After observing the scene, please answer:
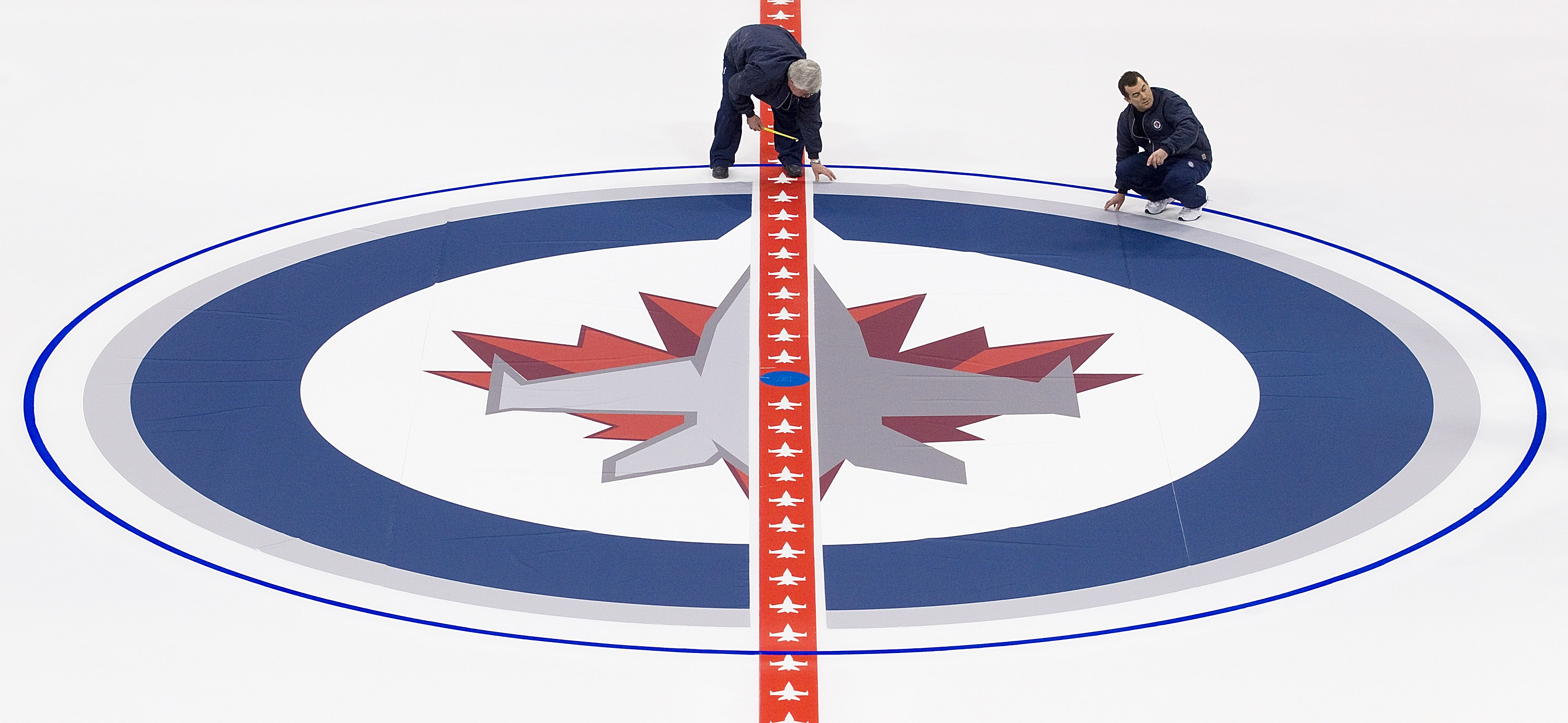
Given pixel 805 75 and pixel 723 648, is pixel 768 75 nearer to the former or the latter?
pixel 805 75

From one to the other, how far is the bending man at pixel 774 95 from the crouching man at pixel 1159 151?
4.56 ft

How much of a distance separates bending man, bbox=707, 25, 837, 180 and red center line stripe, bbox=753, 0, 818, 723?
0.18m

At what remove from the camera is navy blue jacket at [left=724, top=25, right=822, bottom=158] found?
6449 millimetres

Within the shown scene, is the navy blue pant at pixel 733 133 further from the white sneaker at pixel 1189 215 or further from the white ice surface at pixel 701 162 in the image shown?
the white sneaker at pixel 1189 215

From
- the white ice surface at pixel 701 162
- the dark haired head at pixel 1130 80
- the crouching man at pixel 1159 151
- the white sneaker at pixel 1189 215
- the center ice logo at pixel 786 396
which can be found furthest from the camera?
the white sneaker at pixel 1189 215

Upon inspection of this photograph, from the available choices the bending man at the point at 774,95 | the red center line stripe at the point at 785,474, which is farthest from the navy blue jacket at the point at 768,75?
the red center line stripe at the point at 785,474

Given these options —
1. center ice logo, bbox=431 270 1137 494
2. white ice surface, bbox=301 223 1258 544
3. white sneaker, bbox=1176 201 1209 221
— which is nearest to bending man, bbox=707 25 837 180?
white ice surface, bbox=301 223 1258 544

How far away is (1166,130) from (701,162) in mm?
2264

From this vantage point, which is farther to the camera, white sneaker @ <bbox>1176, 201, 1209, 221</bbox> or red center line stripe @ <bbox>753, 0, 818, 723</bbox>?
white sneaker @ <bbox>1176, 201, 1209, 221</bbox>

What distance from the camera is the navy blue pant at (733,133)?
673 centimetres

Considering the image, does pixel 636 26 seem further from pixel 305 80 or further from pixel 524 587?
pixel 524 587

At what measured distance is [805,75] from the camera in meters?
Answer: 6.26

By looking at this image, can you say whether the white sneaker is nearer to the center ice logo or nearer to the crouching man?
the crouching man

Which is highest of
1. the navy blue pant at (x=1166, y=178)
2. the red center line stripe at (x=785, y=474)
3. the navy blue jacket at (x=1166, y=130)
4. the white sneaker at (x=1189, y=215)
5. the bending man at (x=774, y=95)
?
the bending man at (x=774, y=95)
